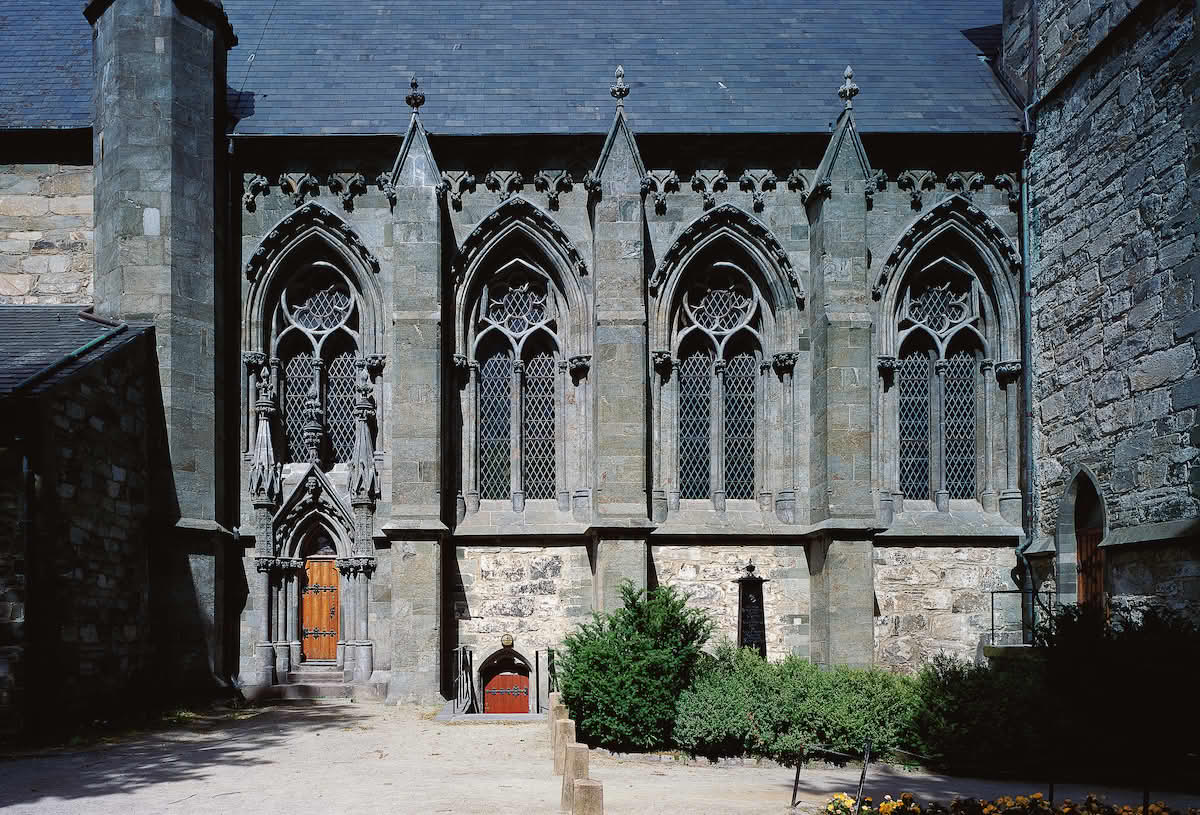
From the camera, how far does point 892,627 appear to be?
1576 cm

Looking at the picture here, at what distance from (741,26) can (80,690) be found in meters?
15.1

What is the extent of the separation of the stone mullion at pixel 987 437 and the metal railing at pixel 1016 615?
1.37 m

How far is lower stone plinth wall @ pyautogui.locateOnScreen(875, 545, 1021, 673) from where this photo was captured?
621 inches

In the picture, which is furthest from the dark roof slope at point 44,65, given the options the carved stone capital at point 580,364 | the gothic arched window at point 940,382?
the gothic arched window at point 940,382

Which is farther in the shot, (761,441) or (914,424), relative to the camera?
(914,424)

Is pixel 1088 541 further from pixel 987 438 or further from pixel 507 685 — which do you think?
pixel 507 685

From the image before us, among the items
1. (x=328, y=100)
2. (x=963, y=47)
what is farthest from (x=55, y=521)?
(x=963, y=47)

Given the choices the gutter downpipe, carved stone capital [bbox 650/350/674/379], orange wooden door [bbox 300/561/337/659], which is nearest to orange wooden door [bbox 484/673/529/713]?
orange wooden door [bbox 300/561/337/659]

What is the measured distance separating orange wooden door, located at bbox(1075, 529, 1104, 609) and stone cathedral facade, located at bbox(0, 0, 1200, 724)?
12 centimetres

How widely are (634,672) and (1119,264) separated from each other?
7835 millimetres

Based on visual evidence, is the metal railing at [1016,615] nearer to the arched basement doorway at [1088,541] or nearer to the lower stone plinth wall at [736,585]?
the arched basement doorway at [1088,541]

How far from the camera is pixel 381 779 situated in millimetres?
9547

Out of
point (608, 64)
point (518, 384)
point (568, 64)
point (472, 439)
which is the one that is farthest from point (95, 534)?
point (608, 64)

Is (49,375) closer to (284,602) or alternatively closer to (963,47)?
(284,602)
